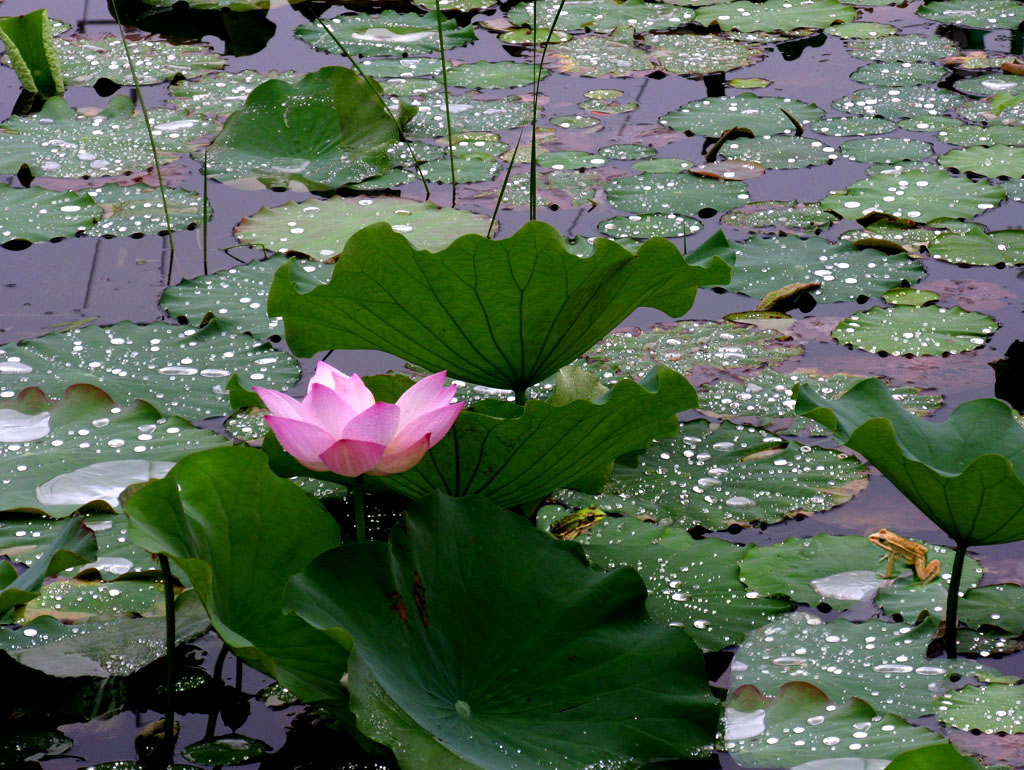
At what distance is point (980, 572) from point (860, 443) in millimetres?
334

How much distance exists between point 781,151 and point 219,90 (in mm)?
1639

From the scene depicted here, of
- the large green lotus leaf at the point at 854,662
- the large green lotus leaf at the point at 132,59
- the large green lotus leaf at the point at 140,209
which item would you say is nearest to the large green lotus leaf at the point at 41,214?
the large green lotus leaf at the point at 140,209

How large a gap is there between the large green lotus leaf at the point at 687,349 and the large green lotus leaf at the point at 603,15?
6.63ft

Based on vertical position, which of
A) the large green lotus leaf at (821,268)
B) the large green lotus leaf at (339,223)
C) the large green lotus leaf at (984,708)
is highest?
the large green lotus leaf at (339,223)

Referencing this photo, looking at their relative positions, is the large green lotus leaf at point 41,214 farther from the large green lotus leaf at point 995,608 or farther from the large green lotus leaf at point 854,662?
the large green lotus leaf at point 995,608

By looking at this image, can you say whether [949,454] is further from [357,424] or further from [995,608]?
[357,424]

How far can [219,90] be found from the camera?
10.8 ft

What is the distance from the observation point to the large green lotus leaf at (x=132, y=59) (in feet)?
11.2

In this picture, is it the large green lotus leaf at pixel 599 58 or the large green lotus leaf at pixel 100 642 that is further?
the large green lotus leaf at pixel 599 58

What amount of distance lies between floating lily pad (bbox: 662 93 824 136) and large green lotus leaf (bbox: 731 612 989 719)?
1.93 m

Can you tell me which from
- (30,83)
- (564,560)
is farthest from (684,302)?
(30,83)

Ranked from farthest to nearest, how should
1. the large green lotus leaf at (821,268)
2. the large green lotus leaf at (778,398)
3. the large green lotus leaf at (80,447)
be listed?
1. the large green lotus leaf at (821,268)
2. the large green lotus leaf at (778,398)
3. the large green lotus leaf at (80,447)

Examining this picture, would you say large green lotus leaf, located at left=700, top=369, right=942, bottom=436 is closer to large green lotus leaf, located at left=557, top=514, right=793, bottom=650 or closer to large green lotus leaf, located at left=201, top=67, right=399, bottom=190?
large green lotus leaf, located at left=557, top=514, right=793, bottom=650

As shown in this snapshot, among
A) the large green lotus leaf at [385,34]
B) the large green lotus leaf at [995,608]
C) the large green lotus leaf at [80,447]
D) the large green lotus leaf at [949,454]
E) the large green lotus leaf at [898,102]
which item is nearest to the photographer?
the large green lotus leaf at [949,454]
